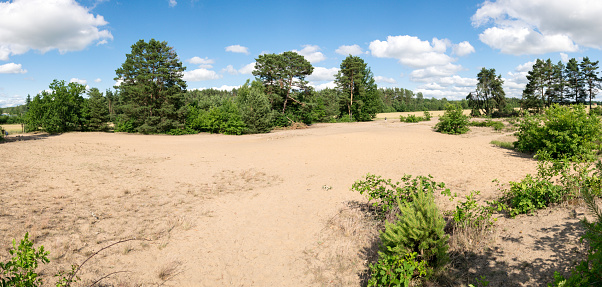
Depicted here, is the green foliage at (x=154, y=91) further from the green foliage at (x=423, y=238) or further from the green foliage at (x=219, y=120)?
the green foliage at (x=423, y=238)

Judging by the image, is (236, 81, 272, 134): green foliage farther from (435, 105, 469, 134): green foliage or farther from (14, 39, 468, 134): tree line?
(435, 105, 469, 134): green foliage

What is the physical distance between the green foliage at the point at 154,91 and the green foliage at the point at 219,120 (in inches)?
52.7

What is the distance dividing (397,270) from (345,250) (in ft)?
5.45

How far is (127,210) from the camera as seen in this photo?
6.84 metres

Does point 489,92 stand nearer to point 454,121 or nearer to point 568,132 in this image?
point 454,121

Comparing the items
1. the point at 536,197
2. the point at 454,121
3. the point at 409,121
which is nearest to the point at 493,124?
the point at 454,121

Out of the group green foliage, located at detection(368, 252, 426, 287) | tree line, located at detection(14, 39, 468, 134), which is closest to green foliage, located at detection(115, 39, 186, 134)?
tree line, located at detection(14, 39, 468, 134)

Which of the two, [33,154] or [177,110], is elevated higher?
[177,110]

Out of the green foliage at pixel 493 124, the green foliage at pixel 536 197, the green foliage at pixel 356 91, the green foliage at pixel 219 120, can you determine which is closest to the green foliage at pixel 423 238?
the green foliage at pixel 536 197

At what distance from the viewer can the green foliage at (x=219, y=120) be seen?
28.5m

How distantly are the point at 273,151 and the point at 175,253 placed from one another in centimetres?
1083

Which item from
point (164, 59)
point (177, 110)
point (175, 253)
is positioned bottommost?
point (175, 253)

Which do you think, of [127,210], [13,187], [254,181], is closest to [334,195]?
[254,181]

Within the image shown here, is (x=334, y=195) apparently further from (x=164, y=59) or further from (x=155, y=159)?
(x=164, y=59)
